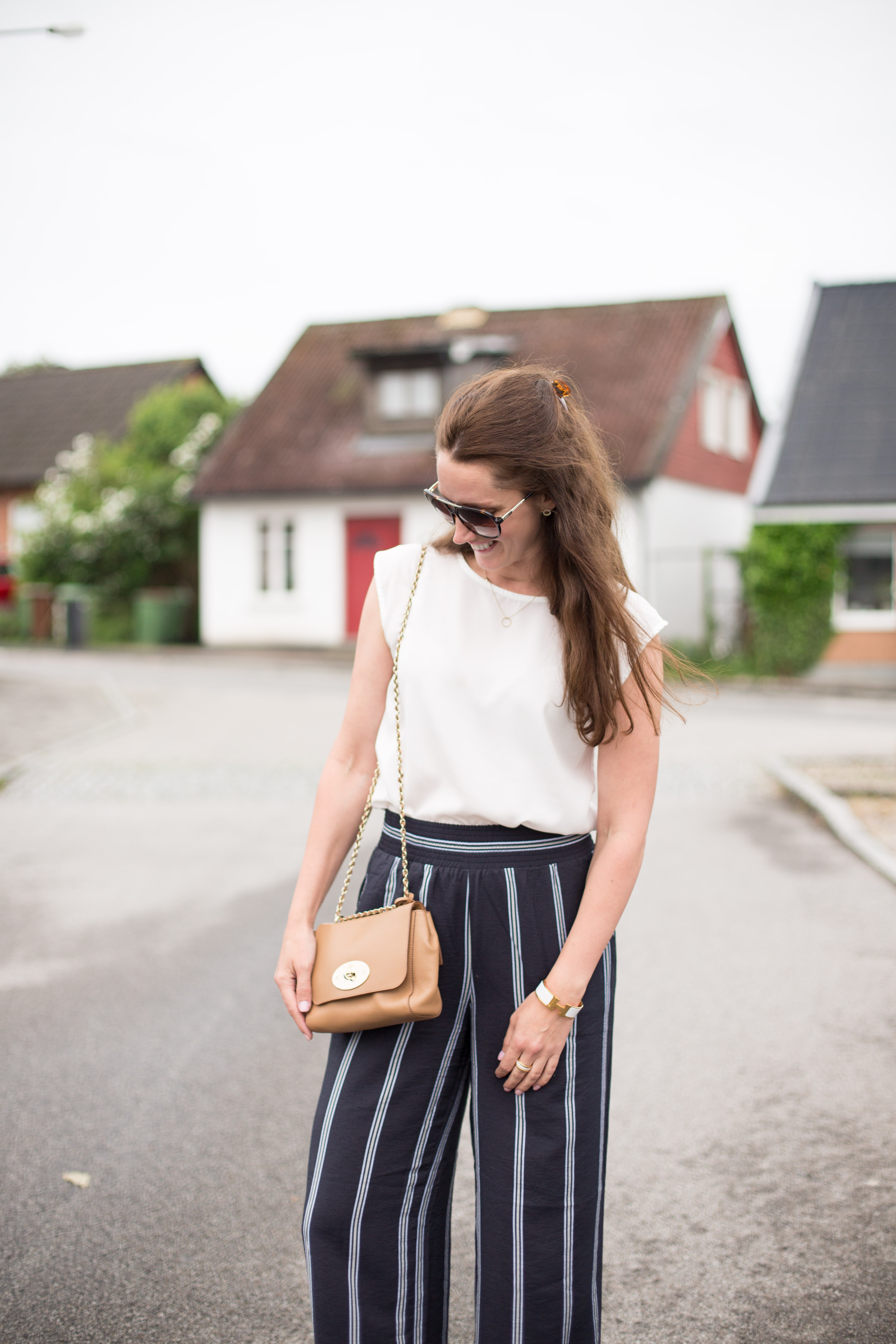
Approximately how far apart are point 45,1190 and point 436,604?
7.32 feet

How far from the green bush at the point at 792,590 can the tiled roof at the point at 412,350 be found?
9.46 feet

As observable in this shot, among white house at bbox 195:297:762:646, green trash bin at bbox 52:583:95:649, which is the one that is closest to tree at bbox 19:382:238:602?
green trash bin at bbox 52:583:95:649

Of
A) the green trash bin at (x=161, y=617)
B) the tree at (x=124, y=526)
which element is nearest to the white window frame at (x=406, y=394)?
the tree at (x=124, y=526)

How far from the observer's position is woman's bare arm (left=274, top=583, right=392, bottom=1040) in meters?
2.12

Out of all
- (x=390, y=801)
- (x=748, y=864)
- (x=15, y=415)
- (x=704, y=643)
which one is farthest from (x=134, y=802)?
(x=15, y=415)

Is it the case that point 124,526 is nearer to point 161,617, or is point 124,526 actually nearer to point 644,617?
point 161,617

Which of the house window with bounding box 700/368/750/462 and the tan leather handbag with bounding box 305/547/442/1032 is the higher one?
the house window with bounding box 700/368/750/462

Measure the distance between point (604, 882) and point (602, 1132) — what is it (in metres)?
0.45

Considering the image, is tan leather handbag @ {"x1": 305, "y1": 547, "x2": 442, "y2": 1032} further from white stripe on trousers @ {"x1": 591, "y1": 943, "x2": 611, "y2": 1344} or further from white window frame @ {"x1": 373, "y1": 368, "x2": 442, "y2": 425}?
white window frame @ {"x1": 373, "y1": 368, "x2": 442, "y2": 425}

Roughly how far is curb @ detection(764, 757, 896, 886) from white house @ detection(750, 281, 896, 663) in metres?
10.8

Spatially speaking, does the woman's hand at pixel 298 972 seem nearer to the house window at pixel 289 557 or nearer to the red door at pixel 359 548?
the red door at pixel 359 548

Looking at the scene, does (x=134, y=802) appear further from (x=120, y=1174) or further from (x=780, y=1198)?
(x=780, y=1198)

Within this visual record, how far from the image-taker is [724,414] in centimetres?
2778

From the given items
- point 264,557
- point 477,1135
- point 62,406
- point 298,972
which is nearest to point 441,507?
point 298,972
